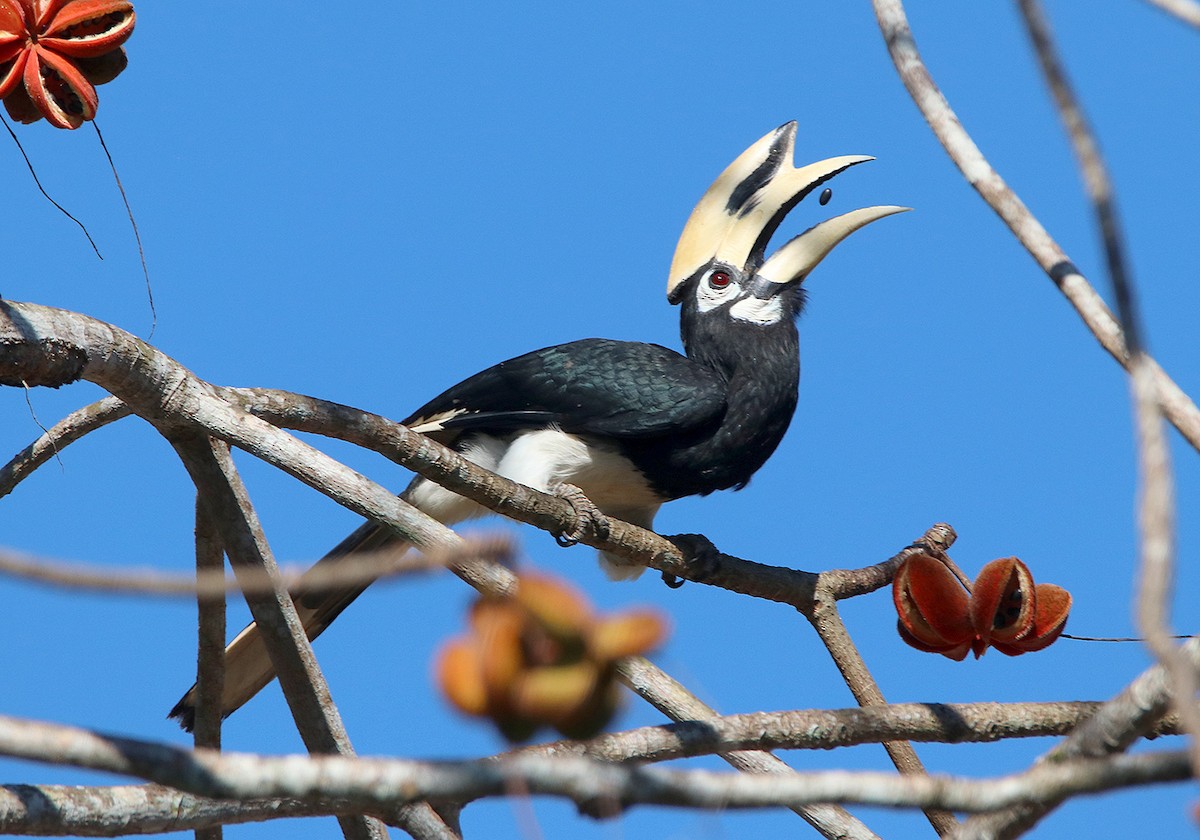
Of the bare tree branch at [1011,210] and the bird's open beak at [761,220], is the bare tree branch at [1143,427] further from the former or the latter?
the bird's open beak at [761,220]

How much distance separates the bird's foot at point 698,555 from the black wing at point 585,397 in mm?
452

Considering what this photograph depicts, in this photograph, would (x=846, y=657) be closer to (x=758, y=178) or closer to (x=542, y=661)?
(x=758, y=178)

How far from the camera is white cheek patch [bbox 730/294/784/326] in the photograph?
4.55 meters

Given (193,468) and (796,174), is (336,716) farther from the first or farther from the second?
(796,174)

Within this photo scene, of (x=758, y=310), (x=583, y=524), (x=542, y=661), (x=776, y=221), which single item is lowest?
(x=542, y=661)

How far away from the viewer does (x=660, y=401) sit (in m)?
4.15

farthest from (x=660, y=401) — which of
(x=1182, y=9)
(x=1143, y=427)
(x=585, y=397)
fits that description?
(x=1143, y=427)

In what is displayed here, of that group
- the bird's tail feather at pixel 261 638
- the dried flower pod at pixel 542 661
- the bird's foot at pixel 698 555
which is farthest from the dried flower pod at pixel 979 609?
the dried flower pod at pixel 542 661

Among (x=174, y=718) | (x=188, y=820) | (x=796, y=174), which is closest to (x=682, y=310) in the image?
(x=796, y=174)

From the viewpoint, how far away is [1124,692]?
161 centimetres

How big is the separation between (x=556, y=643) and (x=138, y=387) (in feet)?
6.17

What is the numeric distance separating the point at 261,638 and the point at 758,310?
2.07 meters

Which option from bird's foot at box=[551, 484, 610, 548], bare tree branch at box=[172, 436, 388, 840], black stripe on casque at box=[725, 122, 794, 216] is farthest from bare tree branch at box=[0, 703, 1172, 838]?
black stripe on casque at box=[725, 122, 794, 216]

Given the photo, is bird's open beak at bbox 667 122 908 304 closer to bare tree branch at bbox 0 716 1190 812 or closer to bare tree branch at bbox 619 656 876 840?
bare tree branch at bbox 619 656 876 840
